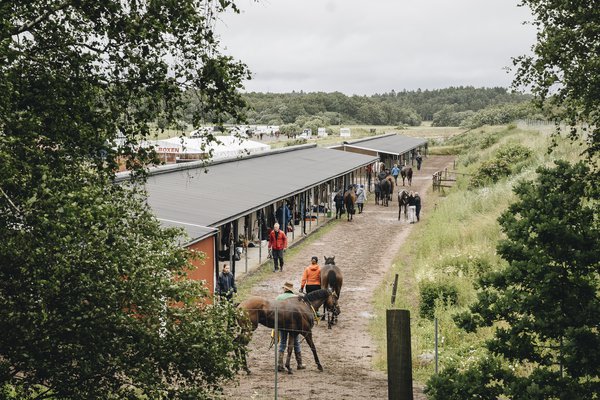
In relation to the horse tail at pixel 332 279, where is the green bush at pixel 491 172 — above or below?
above

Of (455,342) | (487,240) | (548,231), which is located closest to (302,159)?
(487,240)

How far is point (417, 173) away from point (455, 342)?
46.0 m

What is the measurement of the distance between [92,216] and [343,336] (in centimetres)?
1049

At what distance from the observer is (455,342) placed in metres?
13.6

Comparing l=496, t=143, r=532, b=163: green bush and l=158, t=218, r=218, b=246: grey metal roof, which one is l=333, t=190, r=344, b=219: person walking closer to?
l=496, t=143, r=532, b=163: green bush

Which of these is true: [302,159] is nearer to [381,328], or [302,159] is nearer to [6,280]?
[381,328]

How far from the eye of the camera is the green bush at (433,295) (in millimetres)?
16134

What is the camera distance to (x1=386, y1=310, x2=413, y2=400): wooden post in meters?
5.73

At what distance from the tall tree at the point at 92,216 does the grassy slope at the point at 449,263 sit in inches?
262

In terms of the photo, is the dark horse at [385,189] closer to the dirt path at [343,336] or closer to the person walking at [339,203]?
the person walking at [339,203]

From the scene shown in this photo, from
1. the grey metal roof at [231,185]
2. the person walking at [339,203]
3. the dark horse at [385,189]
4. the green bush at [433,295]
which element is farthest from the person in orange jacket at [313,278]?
the dark horse at [385,189]

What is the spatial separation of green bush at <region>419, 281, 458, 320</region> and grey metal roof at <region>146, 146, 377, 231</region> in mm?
5571

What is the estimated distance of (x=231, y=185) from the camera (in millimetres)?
24375

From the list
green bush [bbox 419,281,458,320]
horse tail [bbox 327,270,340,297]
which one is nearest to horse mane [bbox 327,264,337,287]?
horse tail [bbox 327,270,340,297]
